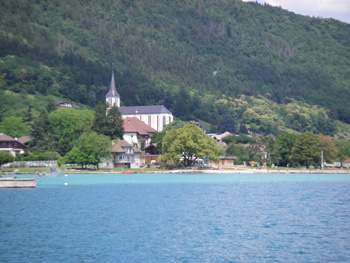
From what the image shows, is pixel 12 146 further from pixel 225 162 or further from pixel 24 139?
pixel 225 162

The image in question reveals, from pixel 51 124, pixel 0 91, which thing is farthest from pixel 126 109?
pixel 51 124

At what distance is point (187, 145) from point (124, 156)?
676 inches

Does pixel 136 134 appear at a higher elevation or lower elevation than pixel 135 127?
lower

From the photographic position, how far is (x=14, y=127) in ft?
414

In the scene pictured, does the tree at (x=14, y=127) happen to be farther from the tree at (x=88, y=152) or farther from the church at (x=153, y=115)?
the church at (x=153, y=115)

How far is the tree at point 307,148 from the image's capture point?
334ft

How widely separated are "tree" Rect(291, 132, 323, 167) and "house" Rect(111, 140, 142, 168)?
104ft

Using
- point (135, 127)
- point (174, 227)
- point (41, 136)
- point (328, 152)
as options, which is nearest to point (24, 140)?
point (41, 136)

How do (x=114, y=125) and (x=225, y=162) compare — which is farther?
(x=114, y=125)

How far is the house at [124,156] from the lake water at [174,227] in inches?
1984

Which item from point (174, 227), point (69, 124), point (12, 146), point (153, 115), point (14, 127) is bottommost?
point (174, 227)

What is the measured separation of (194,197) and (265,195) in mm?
7258

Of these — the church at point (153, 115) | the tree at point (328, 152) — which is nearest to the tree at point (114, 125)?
the tree at point (328, 152)

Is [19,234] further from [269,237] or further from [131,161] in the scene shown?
[131,161]
